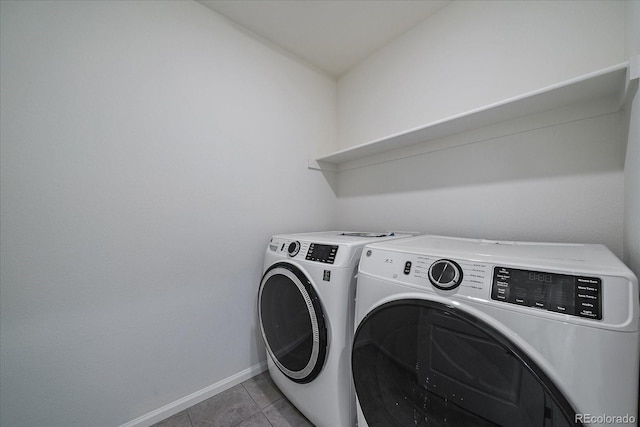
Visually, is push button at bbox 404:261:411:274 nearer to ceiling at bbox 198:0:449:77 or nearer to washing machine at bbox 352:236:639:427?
washing machine at bbox 352:236:639:427

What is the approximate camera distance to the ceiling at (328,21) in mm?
1292

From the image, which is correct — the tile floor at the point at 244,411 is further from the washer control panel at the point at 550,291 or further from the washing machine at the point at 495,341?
the washer control panel at the point at 550,291

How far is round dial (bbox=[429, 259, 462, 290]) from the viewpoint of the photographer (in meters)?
0.60

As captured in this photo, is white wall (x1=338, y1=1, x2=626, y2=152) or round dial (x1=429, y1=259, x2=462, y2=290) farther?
white wall (x1=338, y1=1, x2=626, y2=152)

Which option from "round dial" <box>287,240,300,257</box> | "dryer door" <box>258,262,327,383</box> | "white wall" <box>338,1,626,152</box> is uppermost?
"white wall" <box>338,1,626,152</box>

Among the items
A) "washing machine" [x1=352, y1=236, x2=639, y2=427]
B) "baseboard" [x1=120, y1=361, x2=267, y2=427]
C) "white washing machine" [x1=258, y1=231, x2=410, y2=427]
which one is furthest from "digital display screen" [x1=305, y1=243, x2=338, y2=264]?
"baseboard" [x1=120, y1=361, x2=267, y2=427]

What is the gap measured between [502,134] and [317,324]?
1292 mm

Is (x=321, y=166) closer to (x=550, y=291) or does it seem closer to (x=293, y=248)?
(x=293, y=248)

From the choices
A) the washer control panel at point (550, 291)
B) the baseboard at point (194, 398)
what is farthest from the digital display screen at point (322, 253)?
the baseboard at point (194, 398)

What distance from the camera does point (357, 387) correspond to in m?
0.79

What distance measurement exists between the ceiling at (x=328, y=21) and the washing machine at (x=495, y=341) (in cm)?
145

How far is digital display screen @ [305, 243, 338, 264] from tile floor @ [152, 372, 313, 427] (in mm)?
847

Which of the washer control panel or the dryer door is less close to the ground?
the washer control panel

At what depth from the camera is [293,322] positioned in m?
1.09
